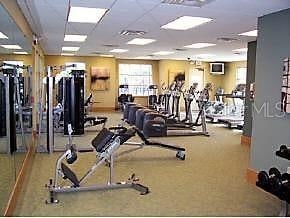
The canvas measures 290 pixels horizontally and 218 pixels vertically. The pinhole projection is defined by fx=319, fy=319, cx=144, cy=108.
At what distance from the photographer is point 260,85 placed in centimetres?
433

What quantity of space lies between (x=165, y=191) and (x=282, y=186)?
1460mm

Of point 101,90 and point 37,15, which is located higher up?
point 37,15

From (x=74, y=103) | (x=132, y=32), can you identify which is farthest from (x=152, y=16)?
(x=74, y=103)

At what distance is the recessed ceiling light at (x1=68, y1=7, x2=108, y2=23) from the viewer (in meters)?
4.57

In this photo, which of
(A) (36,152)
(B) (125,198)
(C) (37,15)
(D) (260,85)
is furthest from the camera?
(A) (36,152)

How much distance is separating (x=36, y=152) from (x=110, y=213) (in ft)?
10.3

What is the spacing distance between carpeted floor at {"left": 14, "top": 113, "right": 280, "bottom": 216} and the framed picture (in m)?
7.95

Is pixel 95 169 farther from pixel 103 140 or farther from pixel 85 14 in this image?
pixel 85 14

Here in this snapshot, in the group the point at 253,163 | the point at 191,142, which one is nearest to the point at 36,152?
the point at 191,142

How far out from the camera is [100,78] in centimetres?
1373

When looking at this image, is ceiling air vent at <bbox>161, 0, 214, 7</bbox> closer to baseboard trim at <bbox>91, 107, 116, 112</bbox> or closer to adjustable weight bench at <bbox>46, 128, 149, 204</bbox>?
adjustable weight bench at <bbox>46, 128, 149, 204</bbox>

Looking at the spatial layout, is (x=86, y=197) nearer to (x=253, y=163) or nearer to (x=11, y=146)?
(x=11, y=146)

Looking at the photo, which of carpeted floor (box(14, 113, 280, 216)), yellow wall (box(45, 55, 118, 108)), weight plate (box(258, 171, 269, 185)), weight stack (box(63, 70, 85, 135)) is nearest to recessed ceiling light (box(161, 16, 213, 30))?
carpeted floor (box(14, 113, 280, 216))

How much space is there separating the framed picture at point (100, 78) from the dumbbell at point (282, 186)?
36.9ft
